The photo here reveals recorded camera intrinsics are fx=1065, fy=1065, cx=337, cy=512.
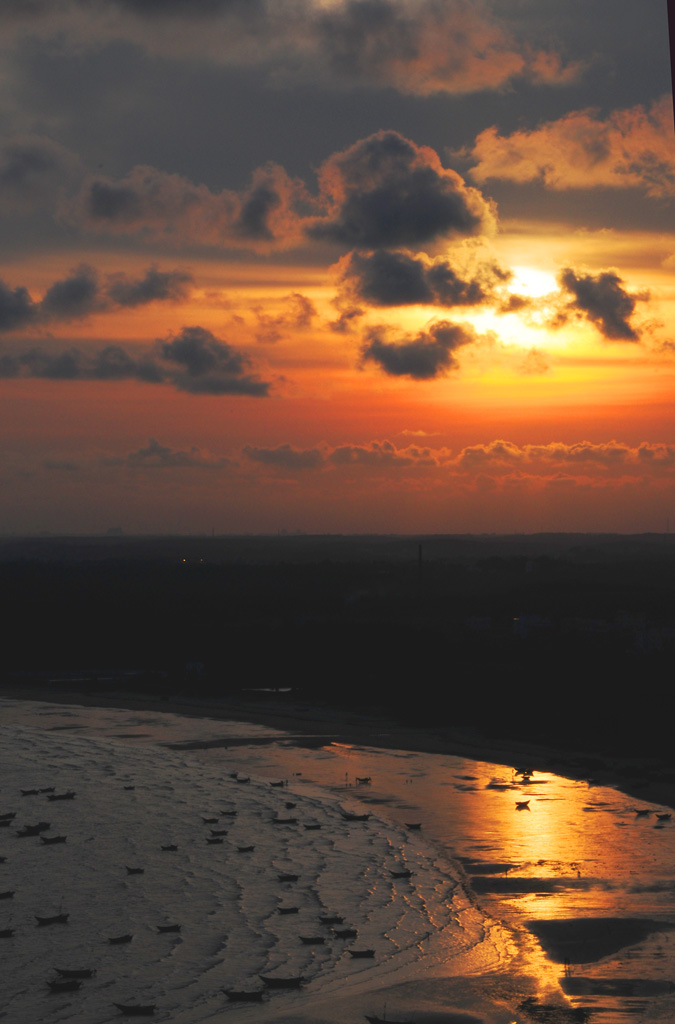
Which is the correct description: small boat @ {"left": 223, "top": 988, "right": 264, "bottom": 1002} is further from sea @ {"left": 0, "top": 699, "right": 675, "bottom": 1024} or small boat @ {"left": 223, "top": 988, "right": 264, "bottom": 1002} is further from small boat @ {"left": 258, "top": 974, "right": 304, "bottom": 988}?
small boat @ {"left": 258, "top": 974, "right": 304, "bottom": 988}

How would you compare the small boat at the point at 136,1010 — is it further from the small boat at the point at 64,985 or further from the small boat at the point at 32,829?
the small boat at the point at 32,829

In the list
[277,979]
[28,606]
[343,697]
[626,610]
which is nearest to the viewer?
[277,979]

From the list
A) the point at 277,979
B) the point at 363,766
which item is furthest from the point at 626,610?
the point at 277,979

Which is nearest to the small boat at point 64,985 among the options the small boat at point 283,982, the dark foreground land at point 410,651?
the small boat at point 283,982

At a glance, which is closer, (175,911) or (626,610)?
(175,911)

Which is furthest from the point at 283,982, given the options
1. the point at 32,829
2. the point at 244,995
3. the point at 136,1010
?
the point at 32,829

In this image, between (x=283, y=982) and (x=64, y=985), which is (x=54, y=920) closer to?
(x=64, y=985)

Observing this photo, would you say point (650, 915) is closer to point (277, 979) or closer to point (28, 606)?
point (277, 979)
